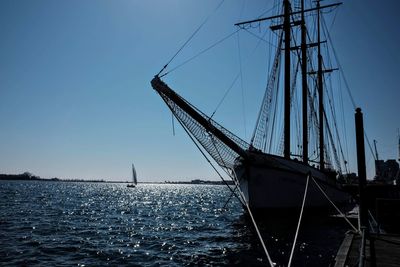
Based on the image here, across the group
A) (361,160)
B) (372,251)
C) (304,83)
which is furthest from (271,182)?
(372,251)

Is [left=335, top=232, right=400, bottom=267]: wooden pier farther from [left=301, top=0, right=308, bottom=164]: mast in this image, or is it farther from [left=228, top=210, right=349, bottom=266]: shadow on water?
[left=301, top=0, right=308, bottom=164]: mast

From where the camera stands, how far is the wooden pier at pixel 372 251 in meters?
8.01

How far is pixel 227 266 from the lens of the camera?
525 inches

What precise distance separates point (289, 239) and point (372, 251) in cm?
1100

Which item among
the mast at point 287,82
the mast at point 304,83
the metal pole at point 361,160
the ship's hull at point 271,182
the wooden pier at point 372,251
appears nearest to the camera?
the wooden pier at point 372,251

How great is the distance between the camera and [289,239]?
725 inches

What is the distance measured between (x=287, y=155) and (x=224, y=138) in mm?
7685

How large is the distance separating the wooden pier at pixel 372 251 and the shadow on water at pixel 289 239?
774 mm

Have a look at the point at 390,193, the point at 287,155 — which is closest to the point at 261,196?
the point at 287,155

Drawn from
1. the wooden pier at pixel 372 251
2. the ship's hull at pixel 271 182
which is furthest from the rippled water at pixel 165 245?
the wooden pier at pixel 372 251

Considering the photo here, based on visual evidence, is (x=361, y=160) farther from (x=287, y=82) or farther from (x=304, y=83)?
(x=304, y=83)

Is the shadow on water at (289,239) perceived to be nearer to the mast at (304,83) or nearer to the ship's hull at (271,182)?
the ship's hull at (271,182)

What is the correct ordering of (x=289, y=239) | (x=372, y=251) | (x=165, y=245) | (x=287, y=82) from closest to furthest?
(x=372, y=251) < (x=165, y=245) < (x=289, y=239) < (x=287, y=82)

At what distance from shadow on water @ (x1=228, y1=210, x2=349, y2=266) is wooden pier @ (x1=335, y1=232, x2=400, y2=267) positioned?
0.77 m
